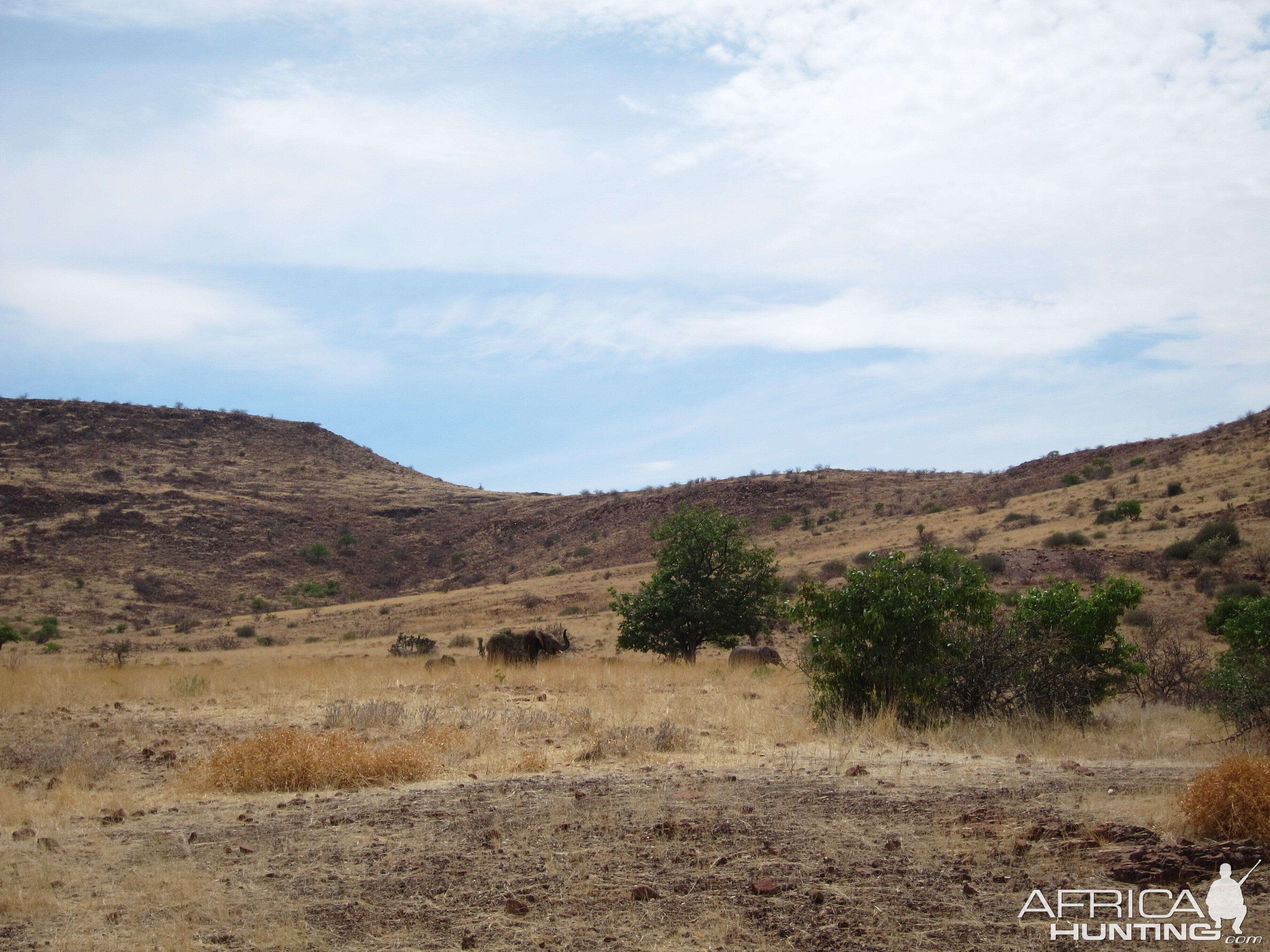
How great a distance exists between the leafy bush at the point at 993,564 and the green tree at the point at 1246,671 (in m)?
16.7

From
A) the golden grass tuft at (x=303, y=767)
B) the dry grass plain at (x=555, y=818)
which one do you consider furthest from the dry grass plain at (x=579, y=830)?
the golden grass tuft at (x=303, y=767)

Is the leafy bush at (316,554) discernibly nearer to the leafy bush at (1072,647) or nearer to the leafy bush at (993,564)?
the leafy bush at (993,564)

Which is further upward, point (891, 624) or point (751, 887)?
point (891, 624)

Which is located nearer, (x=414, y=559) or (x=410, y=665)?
(x=410, y=665)

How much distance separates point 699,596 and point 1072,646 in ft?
39.7

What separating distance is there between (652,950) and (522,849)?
201 centimetres

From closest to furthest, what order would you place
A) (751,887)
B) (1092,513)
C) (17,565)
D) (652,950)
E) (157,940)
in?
(652,950) < (157,940) < (751,887) < (1092,513) < (17,565)

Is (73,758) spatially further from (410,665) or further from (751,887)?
(410,665)

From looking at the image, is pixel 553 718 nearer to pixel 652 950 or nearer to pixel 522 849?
pixel 522 849

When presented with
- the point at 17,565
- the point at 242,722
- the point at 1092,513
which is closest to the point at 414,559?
the point at 17,565

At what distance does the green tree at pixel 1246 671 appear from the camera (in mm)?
9961

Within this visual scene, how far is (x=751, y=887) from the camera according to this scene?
18.5 ft

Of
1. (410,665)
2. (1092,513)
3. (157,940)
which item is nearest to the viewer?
(157,940)

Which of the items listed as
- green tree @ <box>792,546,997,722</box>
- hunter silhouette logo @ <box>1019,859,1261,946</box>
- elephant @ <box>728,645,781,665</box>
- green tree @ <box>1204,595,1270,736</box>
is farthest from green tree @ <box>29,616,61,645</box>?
hunter silhouette logo @ <box>1019,859,1261,946</box>
